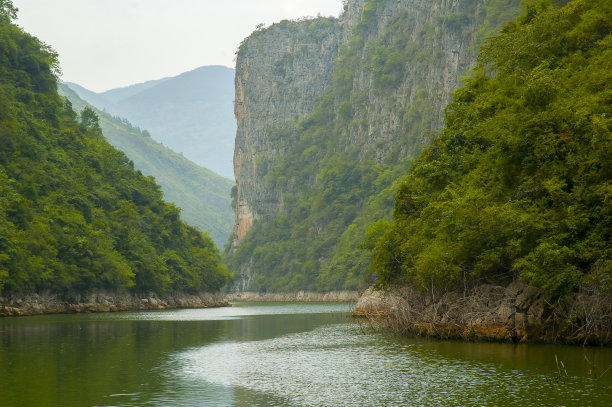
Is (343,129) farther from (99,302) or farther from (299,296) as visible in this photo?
(99,302)

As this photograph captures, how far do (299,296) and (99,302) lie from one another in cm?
7328

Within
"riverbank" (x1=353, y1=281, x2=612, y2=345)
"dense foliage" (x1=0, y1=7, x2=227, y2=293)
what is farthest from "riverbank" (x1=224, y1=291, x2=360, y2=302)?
"riverbank" (x1=353, y1=281, x2=612, y2=345)

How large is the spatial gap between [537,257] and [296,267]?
437 ft

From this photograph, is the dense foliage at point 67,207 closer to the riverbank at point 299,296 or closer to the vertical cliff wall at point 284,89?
the riverbank at point 299,296

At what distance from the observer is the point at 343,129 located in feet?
546

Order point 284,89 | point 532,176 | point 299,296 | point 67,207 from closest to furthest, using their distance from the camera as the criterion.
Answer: point 532,176, point 67,207, point 299,296, point 284,89

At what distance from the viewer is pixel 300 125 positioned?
188m

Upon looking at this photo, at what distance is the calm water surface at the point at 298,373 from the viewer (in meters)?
18.9

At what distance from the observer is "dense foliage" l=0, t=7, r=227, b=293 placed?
67.4 meters

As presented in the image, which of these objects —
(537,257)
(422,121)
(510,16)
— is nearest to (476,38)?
(510,16)

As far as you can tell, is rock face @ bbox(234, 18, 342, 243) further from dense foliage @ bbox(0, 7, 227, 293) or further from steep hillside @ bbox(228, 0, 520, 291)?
dense foliage @ bbox(0, 7, 227, 293)

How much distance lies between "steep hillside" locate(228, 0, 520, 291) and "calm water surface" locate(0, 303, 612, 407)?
73.1 meters

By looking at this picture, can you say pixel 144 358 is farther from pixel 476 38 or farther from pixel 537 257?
pixel 476 38

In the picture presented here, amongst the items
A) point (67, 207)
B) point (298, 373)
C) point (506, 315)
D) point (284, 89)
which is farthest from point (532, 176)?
point (284, 89)
